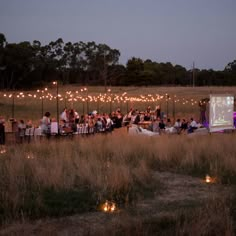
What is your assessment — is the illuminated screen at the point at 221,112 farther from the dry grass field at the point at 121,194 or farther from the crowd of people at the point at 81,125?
the dry grass field at the point at 121,194

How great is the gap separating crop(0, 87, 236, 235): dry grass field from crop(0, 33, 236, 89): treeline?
162ft

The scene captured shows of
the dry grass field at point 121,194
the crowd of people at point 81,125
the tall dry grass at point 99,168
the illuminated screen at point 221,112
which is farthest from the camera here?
the illuminated screen at point 221,112

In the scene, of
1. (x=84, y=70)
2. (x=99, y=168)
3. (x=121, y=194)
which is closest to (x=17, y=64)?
(x=84, y=70)

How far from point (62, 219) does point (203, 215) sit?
6.26 ft

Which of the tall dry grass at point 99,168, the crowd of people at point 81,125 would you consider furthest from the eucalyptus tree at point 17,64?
the tall dry grass at point 99,168

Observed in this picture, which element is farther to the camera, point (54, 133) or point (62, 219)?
point (54, 133)

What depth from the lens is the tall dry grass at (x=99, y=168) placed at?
21.7 ft

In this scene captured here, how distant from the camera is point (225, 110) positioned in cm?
1947

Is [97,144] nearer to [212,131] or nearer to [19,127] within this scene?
[19,127]

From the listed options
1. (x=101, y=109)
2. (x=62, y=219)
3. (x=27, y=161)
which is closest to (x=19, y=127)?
(x=27, y=161)

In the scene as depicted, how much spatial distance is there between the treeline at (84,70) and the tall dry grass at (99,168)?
47492mm

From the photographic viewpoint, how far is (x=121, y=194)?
22.8 ft

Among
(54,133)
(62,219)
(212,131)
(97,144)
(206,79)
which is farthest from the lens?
(206,79)

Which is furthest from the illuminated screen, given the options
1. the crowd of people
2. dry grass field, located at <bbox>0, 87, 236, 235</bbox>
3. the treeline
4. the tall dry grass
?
the treeline
